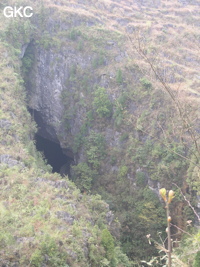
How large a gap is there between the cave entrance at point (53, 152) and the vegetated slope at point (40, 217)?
8.78 meters

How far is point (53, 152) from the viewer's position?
68.3 ft

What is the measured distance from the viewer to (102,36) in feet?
65.4

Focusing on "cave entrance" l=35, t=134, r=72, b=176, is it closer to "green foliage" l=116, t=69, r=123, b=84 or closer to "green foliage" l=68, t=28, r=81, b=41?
"green foliage" l=116, t=69, r=123, b=84

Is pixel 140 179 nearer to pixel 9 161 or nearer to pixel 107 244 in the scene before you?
pixel 107 244

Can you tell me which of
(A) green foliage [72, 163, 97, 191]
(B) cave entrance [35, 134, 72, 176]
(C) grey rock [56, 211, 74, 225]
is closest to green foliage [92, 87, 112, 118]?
(A) green foliage [72, 163, 97, 191]

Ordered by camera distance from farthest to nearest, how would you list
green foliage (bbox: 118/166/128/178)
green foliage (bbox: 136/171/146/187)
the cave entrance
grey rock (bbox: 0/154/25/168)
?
the cave entrance
green foliage (bbox: 118/166/128/178)
green foliage (bbox: 136/171/146/187)
grey rock (bbox: 0/154/25/168)

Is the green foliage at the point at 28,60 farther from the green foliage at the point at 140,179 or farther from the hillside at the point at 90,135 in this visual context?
the green foliage at the point at 140,179

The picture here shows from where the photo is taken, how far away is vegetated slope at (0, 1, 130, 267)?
219 inches

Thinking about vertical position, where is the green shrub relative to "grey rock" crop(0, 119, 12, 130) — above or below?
below

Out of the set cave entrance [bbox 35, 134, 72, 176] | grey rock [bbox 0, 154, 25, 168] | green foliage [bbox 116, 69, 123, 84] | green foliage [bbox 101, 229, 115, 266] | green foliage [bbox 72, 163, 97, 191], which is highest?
green foliage [bbox 116, 69, 123, 84]

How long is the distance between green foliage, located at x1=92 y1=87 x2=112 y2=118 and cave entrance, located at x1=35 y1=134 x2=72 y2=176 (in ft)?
17.8

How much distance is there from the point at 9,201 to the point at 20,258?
90.3 inches

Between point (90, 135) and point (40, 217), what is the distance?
411 inches

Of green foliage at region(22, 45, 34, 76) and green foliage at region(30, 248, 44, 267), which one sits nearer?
green foliage at region(30, 248, 44, 267)
